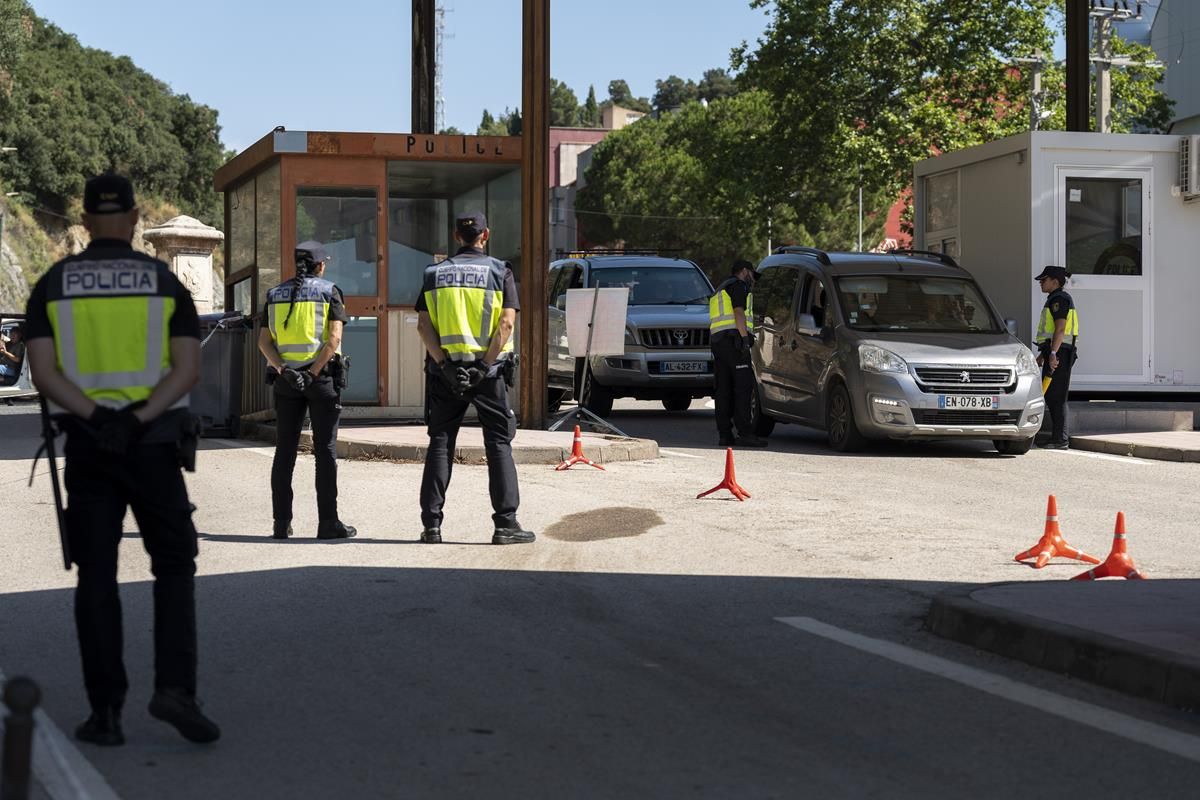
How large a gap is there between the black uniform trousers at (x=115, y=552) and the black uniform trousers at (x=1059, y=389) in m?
13.6

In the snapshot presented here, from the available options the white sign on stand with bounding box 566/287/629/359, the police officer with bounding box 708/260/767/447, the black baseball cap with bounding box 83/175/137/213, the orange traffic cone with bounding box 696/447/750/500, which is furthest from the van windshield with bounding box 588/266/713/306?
the black baseball cap with bounding box 83/175/137/213

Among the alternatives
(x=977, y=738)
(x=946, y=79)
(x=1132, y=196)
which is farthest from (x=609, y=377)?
(x=946, y=79)

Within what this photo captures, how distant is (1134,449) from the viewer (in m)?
17.7

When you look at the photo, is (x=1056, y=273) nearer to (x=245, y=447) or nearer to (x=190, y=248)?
(x=245, y=447)

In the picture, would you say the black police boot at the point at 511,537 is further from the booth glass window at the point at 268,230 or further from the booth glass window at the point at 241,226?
the booth glass window at the point at 241,226

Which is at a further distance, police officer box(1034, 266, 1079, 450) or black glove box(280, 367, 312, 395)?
police officer box(1034, 266, 1079, 450)

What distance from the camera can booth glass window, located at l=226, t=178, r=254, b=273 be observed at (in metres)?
20.5

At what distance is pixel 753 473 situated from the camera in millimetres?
15008

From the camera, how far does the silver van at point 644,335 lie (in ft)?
70.9

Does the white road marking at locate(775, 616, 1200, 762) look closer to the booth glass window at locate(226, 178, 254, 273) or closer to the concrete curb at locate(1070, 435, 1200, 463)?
the concrete curb at locate(1070, 435, 1200, 463)

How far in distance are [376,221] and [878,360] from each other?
229 inches

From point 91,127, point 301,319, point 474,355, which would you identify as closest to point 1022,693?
point 474,355

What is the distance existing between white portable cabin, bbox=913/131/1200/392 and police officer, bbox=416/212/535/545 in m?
11.0

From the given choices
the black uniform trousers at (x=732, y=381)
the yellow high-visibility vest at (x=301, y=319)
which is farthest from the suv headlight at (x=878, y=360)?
the yellow high-visibility vest at (x=301, y=319)
